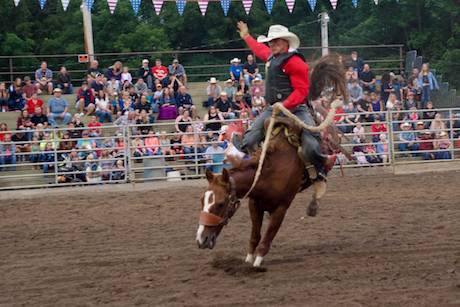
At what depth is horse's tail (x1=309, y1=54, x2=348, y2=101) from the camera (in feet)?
26.9

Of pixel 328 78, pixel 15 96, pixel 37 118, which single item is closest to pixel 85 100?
pixel 37 118

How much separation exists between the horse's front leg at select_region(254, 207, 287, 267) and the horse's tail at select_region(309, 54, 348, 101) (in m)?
1.60

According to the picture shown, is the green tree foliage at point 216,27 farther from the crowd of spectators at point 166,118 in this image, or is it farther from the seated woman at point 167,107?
the seated woman at point 167,107

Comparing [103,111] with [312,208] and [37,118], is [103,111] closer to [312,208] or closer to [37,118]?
[37,118]

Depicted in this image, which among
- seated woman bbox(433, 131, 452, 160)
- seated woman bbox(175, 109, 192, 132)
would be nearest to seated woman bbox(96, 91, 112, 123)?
seated woman bbox(175, 109, 192, 132)

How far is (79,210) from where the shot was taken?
11734mm

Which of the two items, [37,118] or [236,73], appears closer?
[37,118]

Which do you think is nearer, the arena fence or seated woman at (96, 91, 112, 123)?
the arena fence

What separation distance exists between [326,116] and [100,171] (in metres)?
7.60

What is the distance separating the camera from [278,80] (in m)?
7.59

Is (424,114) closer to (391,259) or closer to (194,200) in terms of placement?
(194,200)

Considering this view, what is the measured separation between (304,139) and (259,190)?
736 mm

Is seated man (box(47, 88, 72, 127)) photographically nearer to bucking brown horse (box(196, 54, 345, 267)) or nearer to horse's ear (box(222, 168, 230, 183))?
bucking brown horse (box(196, 54, 345, 267))

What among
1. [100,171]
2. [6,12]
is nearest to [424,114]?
[100,171]
